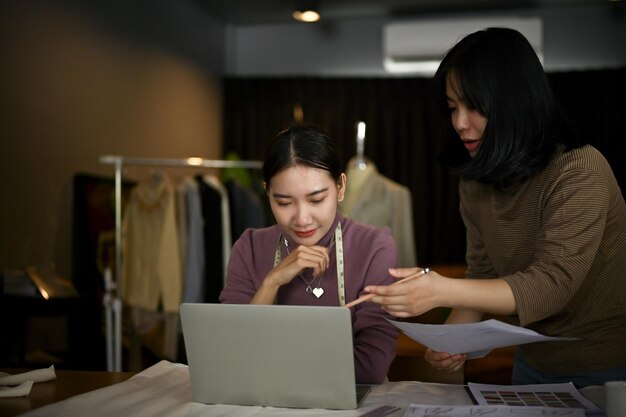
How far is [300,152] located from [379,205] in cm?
239

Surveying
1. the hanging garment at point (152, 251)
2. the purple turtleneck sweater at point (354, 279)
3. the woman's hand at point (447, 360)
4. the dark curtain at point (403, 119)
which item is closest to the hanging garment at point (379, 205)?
the hanging garment at point (152, 251)

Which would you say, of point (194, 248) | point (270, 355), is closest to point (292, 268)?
point (270, 355)

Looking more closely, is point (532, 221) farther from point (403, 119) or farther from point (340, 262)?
point (403, 119)

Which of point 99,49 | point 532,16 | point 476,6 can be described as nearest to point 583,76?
point 532,16

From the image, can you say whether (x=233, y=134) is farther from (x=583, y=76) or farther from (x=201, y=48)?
(x=583, y=76)

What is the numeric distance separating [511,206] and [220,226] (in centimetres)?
278

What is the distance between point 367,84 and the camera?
243 inches

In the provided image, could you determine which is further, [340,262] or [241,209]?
[241,209]

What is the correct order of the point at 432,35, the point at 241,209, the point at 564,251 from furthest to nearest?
1. the point at 432,35
2. the point at 241,209
3. the point at 564,251

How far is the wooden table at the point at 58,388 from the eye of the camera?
130 cm

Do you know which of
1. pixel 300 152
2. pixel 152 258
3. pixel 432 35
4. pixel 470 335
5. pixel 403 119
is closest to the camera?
pixel 470 335

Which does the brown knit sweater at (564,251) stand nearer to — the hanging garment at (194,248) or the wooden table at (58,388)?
the wooden table at (58,388)

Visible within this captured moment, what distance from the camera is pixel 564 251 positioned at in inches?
53.2

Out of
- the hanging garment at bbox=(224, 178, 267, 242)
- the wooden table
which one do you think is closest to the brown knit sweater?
the wooden table
